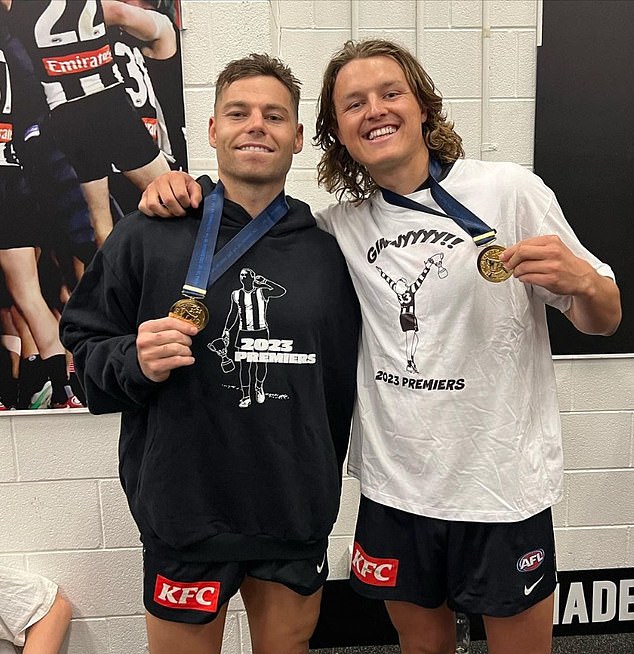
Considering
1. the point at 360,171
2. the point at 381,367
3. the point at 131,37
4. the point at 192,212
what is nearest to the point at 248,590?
the point at 381,367

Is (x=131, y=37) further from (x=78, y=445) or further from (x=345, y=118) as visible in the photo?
(x=78, y=445)

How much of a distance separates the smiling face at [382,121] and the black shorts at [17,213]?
3.17ft

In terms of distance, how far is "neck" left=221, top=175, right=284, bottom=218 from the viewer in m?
1.38

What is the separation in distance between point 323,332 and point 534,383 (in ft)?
1.54

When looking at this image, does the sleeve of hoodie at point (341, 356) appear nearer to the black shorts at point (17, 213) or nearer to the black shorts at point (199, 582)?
the black shorts at point (199, 582)

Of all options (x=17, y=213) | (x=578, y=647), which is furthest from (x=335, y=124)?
(x=578, y=647)

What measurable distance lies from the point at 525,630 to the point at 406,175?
1.02 metres

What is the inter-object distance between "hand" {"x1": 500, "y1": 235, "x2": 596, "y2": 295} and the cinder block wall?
103 cm

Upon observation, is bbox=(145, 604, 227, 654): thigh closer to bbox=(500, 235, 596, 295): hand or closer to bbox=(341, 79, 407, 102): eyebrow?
bbox=(500, 235, 596, 295): hand

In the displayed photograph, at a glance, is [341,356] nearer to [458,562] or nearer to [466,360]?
[466,360]

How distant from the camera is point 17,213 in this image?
182 cm

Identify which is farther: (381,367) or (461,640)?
(461,640)

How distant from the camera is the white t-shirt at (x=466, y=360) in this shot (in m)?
1.31

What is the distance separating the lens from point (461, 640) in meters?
1.94
